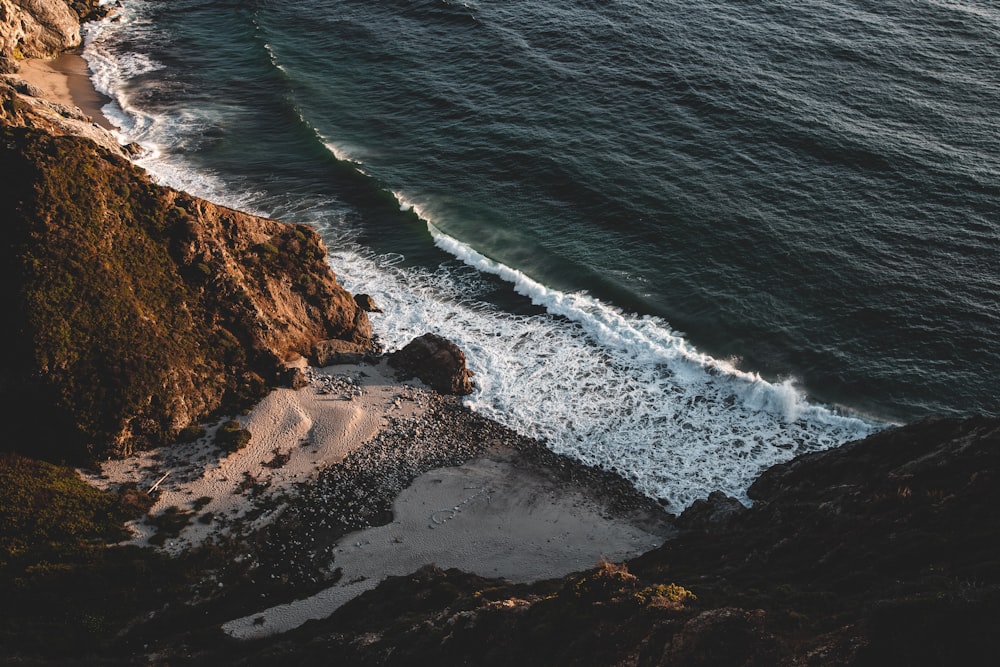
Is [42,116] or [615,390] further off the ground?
[42,116]

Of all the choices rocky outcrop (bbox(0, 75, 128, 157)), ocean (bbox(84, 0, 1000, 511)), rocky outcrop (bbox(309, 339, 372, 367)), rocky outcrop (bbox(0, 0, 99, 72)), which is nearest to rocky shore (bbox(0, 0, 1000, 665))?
rocky outcrop (bbox(309, 339, 372, 367))

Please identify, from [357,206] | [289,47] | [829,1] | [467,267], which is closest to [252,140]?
[357,206]

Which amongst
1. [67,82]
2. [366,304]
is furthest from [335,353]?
[67,82]

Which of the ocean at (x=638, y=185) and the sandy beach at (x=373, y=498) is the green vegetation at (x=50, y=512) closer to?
the sandy beach at (x=373, y=498)

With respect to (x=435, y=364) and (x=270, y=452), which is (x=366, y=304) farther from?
(x=270, y=452)

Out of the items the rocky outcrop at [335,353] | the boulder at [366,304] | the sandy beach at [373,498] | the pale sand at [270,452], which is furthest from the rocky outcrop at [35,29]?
the sandy beach at [373,498]

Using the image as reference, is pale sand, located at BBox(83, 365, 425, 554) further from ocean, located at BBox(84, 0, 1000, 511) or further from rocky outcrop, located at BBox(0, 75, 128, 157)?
rocky outcrop, located at BBox(0, 75, 128, 157)
